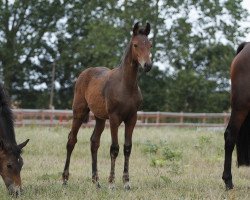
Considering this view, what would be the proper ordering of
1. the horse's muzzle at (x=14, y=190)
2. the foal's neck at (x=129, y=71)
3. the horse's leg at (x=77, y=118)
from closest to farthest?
the horse's muzzle at (x=14, y=190) → the foal's neck at (x=129, y=71) → the horse's leg at (x=77, y=118)

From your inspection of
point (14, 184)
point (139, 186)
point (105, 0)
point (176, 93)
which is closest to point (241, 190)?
point (139, 186)

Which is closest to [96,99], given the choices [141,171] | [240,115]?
[141,171]

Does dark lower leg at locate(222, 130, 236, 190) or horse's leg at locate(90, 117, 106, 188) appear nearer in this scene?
dark lower leg at locate(222, 130, 236, 190)

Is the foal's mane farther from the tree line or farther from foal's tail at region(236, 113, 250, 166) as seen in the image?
the tree line

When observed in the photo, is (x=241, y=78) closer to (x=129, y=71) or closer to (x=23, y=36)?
(x=129, y=71)

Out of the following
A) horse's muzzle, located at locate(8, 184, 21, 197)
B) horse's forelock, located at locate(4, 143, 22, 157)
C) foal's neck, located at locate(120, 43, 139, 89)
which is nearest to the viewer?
horse's muzzle, located at locate(8, 184, 21, 197)

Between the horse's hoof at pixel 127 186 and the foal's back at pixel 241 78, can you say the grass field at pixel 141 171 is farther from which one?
the foal's back at pixel 241 78

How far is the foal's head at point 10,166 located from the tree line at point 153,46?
76.1 ft

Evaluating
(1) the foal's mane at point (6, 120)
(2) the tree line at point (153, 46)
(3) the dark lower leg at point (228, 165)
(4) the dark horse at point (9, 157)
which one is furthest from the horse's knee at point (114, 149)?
(2) the tree line at point (153, 46)

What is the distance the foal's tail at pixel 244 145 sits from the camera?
7.13 m

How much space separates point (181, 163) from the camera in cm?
1024

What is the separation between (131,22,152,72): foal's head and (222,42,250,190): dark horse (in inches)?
50.4

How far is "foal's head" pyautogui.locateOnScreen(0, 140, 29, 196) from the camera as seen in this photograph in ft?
21.2

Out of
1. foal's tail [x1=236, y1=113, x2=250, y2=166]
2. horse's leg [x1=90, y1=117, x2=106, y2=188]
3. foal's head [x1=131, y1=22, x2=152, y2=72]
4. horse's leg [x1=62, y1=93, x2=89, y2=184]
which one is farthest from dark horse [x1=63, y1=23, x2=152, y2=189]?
foal's tail [x1=236, y1=113, x2=250, y2=166]
